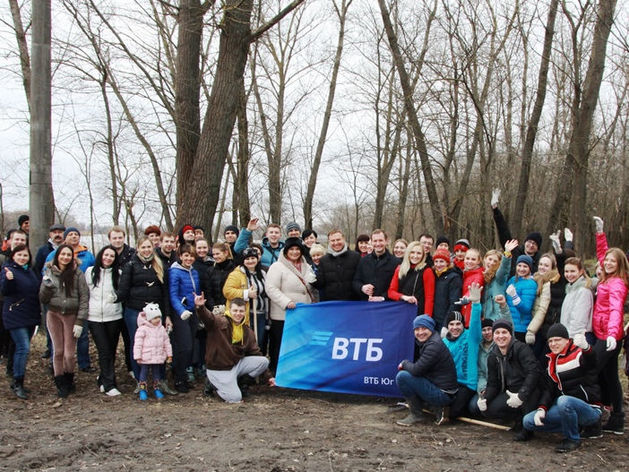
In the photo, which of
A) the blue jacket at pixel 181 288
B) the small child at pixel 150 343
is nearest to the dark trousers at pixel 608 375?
the blue jacket at pixel 181 288

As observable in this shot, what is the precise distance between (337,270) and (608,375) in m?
3.49

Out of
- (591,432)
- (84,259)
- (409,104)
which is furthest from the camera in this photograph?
(409,104)

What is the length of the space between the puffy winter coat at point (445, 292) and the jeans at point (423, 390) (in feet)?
3.47

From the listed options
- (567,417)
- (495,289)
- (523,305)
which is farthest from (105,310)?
(567,417)

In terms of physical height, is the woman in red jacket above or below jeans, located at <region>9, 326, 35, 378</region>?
above

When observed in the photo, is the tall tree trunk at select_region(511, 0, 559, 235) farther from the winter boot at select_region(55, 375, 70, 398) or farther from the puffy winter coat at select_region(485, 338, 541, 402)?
the winter boot at select_region(55, 375, 70, 398)

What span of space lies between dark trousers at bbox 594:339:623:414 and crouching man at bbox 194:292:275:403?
3902mm

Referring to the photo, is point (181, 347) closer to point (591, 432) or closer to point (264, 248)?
point (264, 248)

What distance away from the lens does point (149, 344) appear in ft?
23.8

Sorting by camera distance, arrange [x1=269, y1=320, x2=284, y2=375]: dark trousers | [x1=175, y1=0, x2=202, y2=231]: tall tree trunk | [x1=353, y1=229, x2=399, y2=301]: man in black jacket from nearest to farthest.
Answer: [x1=353, y1=229, x2=399, y2=301]: man in black jacket < [x1=269, y1=320, x2=284, y2=375]: dark trousers < [x1=175, y1=0, x2=202, y2=231]: tall tree trunk

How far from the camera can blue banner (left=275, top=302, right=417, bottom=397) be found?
24.1 ft

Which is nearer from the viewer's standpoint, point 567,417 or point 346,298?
point 567,417

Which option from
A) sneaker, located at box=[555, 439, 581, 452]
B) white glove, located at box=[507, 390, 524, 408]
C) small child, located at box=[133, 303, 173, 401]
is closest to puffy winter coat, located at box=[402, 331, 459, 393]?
white glove, located at box=[507, 390, 524, 408]

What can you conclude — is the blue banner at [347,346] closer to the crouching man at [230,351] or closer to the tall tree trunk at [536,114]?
the crouching man at [230,351]
